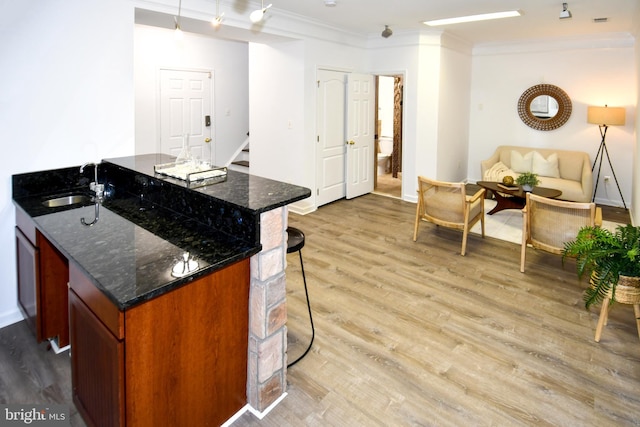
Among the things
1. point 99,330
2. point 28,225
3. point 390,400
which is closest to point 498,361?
point 390,400

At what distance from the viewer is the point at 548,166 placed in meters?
6.56

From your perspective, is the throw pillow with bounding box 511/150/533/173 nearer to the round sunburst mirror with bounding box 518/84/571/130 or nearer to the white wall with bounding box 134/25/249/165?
the round sunburst mirror with bounding box 518/84/571/130

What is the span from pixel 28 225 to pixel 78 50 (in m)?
1.39

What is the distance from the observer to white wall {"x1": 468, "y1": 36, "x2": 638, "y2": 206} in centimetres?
623

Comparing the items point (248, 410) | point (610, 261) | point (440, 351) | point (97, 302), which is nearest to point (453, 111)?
point (610, 261)

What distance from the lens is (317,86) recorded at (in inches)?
226

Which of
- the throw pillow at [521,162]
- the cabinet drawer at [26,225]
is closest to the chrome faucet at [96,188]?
the cabinet drawer at [26,225]

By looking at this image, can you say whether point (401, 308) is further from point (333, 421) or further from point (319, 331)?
point (333, 421)

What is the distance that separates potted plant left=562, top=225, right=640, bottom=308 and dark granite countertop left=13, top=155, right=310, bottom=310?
6.05 ft

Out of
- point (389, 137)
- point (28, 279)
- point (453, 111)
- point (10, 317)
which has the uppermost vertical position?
point (453, 111)

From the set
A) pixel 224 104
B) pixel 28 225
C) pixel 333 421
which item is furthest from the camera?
pixel 224 104

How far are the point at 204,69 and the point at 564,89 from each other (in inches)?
227

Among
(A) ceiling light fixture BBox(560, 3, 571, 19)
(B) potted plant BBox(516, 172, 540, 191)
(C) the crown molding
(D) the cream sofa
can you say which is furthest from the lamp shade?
(A) ceiling light fixture BBox(560, 3, 571, 19)

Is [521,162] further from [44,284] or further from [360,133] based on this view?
[44,284]
